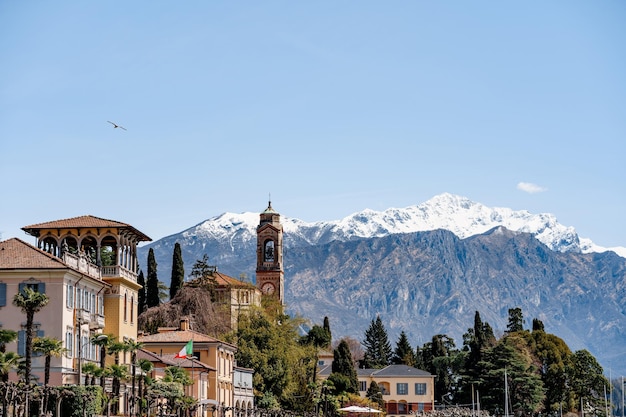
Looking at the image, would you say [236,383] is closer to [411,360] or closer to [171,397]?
[171,397]

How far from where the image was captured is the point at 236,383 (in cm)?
10556

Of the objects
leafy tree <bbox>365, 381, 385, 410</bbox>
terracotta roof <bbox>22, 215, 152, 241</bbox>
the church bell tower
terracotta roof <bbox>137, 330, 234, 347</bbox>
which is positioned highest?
the church bell tower

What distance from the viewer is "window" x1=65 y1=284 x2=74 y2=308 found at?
71250 mm

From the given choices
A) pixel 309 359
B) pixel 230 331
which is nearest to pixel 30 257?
pixel 230 331

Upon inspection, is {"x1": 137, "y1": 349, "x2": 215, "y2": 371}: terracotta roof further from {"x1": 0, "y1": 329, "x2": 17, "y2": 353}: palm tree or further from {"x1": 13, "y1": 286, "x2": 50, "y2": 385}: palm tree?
{"x1": 13, "y1": 286, "x2": 50, "y2": 385}: palm tree

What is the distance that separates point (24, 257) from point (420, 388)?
10877cm

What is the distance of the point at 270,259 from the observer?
176m

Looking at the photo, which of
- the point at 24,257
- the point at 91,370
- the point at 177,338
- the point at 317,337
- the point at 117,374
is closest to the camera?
the point at 91,370

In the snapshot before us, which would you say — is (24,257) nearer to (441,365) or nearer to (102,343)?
(102,343)

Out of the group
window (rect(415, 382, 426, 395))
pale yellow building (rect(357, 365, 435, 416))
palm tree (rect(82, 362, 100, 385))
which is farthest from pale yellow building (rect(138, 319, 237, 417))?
window (rect(415, 382, 426, 395))

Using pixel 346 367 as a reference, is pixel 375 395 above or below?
below

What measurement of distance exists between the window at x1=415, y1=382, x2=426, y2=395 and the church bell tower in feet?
76.1

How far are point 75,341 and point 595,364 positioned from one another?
3346 inches

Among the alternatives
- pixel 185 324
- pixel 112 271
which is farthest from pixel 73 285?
pixel 185 324
